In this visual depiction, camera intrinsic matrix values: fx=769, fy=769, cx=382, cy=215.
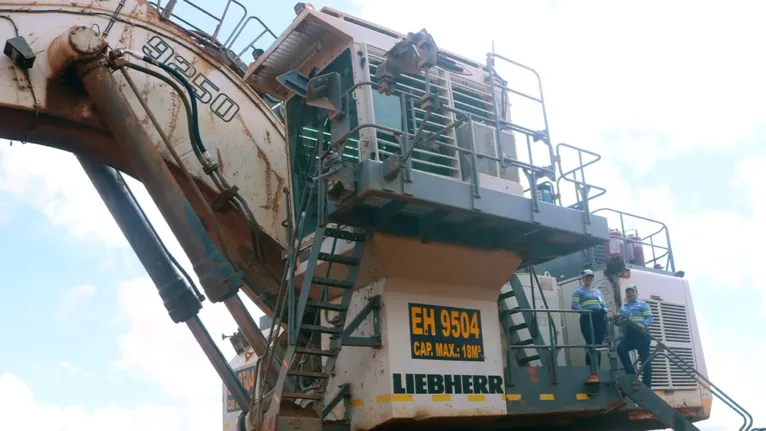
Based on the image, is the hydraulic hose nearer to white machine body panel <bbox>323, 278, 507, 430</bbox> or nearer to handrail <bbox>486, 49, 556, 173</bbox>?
white machine body panel <bbox>323, 278, 507, 430</bbox>

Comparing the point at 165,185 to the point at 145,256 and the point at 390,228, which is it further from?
the point at 390,228

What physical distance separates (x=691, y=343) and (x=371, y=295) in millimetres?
5111

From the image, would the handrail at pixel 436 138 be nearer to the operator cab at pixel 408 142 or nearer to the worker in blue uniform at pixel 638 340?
the operator cab at pixel 408 142

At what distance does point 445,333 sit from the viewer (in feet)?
25.4

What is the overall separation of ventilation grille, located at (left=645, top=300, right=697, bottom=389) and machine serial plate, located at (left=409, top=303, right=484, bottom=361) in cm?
306

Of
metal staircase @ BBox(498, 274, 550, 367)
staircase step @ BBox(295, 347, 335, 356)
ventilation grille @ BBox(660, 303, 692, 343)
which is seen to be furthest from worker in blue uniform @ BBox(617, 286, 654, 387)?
staircase step @ BBox(295, 347, 335, 356)

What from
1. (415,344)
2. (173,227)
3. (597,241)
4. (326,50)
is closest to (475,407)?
(415,344)

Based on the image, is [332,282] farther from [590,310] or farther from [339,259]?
[590,310]

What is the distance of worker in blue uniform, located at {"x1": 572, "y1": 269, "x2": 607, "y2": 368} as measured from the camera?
357 inches

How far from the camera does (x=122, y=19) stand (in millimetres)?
8039

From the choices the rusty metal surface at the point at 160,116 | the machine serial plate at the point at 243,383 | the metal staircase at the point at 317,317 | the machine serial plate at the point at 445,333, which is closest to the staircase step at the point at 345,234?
the metal staircase at the point at 317,317

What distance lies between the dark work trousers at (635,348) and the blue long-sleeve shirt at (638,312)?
17 centimetres

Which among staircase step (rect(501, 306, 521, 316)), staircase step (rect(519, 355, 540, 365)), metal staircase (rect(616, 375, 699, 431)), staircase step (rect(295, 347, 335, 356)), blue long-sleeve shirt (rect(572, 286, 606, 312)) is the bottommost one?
metal staircase (rect(616, 375, 699, 431))

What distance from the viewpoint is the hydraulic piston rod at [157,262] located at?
7715mm
